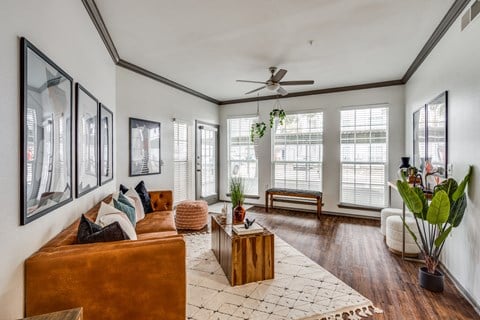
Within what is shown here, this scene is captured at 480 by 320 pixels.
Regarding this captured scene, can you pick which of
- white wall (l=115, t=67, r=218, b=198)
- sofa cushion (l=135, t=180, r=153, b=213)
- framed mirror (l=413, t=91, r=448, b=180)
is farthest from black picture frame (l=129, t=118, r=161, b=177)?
framed mirror (l=413, t=91, r=448, b=180)

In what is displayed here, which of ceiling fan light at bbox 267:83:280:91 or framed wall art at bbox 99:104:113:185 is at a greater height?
ceiling fan light at bbox 267:83:280:91

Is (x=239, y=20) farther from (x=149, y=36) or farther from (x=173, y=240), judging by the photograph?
(x=173, y=240)

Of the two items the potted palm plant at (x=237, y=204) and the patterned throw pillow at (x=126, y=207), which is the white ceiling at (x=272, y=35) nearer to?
the potted palm plant at (x=237, y=204)

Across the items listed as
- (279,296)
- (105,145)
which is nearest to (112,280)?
(279,296)

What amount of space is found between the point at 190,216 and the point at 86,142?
210 cm

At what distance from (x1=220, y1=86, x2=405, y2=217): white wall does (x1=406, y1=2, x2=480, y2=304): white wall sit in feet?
6.31

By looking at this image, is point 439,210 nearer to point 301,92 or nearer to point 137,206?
point 137,206

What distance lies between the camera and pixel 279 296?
7.46ft

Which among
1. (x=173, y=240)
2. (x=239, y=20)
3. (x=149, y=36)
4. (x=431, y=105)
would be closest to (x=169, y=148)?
(x=149, y=36)

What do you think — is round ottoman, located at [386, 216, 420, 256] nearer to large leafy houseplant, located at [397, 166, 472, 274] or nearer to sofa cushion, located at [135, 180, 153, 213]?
large leafy houseplant, located at [397, 166, 472, 274]

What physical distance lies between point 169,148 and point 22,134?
11.7 ft

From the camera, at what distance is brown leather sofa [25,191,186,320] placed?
1.38 meters

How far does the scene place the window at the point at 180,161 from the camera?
5102 millimetres

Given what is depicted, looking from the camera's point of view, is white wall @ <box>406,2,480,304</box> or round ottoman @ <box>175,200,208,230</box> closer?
white wall @ <box>406,2,480,304</box>
